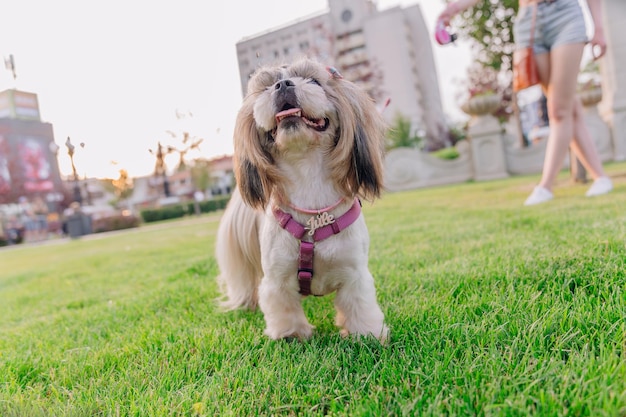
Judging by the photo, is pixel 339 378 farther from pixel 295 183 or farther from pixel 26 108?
pixel 26 108

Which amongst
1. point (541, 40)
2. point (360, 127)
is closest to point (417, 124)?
point (541, 40)

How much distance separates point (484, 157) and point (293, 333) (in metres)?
12.9

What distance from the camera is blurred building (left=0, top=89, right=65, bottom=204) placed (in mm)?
3200

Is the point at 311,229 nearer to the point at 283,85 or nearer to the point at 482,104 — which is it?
the point at 283,85

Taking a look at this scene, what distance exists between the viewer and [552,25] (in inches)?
176

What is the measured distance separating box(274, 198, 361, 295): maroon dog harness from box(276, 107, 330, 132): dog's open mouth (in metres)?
0.41

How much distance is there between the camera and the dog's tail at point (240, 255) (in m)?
2.64

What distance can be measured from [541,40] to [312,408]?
4737mm

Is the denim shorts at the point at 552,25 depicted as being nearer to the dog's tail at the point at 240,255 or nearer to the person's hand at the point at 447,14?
the person's hand at the point at 447,14

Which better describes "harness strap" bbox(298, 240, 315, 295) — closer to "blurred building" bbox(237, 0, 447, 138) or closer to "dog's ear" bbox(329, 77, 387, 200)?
"dog's ear" bbox(329, 77, 387, 200)

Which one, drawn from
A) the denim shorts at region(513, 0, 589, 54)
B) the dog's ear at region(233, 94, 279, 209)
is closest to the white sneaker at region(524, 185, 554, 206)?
the denim shorts at region(513, 0, 589, 54)

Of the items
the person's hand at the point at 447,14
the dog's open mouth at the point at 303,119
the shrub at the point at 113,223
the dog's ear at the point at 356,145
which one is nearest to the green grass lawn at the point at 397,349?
the dog's ear at the point at 356,145

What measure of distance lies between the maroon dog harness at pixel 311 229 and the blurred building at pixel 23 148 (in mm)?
2350

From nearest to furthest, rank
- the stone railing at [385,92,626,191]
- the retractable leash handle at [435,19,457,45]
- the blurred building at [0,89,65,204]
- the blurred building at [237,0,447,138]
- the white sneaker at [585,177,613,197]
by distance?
the blurred building at [0,89,65,204], the retractable leash handle at [435,19,457,45], the white sneaker at [585,177,613,197], the stone railing at [385,92,626,191], the blurred building at [237,0,447,138]
